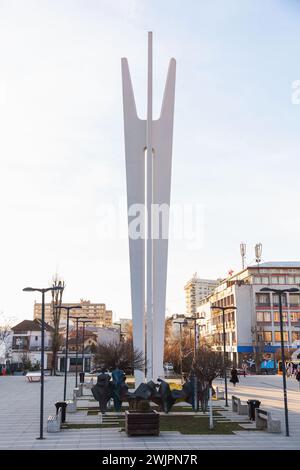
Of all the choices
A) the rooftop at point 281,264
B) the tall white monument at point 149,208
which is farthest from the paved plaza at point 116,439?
the rooftop at point 281,264

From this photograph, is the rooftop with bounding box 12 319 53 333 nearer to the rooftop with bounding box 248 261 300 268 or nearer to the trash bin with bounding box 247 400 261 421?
the rooftop with bounding box 248 261 300 268

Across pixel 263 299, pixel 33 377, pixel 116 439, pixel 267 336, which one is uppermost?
pixel 263 299

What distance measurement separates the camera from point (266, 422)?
61.3 ft

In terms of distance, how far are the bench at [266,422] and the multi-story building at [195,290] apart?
160 m

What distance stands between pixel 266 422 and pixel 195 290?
164227 mm

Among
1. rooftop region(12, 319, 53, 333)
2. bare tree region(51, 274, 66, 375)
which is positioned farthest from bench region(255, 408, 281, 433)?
rooftop region(12, 319, 53, 333)

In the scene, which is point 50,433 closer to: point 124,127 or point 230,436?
point 230,436

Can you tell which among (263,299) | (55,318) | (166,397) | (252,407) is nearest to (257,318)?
(263,299)

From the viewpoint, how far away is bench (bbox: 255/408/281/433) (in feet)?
59.9

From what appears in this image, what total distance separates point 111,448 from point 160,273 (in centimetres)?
1682

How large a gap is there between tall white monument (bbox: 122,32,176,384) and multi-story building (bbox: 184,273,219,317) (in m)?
149

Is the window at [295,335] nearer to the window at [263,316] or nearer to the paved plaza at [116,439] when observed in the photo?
the window at [263,316]

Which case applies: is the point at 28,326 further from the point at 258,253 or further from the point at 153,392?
the point at 153,392

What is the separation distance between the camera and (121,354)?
2620cm
